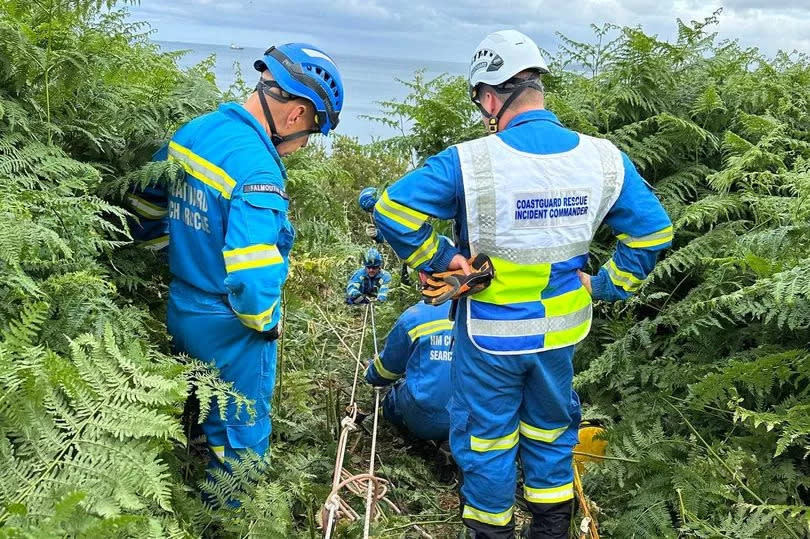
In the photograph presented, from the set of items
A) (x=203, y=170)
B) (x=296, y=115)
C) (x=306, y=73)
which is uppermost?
(x=306, y=73)

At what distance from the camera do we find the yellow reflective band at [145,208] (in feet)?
11.8

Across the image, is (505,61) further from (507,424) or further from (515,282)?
(507,424)

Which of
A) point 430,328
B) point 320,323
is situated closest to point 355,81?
point 320,323

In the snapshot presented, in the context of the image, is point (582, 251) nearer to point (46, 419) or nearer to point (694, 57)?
point (46, 419)

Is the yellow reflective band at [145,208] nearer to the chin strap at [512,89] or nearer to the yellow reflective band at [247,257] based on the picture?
the yellow reflective band at [247,257]

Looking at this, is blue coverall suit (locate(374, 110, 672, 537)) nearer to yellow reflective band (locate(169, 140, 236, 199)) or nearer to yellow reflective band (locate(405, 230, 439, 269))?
yellow reflective band (locate(405, 230, 439, 269))

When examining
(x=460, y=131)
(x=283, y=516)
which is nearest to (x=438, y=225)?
(x=460, y=131)

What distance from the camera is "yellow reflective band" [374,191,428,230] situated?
322cm

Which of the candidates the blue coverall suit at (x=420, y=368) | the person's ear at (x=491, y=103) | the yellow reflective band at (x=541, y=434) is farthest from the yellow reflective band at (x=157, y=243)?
the yellow reflective band at (x=541, y=434)

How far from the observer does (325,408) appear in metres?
4.97

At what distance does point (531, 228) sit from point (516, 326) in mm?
455

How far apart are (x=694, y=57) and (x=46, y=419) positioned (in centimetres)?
589

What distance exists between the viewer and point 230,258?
311cm

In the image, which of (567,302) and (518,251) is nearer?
(518,251)
